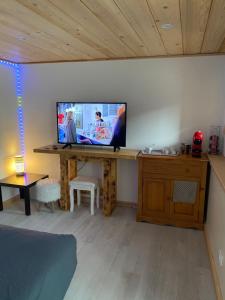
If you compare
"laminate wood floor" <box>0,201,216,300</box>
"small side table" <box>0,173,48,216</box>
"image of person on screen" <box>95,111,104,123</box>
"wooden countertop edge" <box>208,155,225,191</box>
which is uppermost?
"image of person on screen" <box>95,111,104,123</box>

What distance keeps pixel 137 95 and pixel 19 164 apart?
2142 millimetres

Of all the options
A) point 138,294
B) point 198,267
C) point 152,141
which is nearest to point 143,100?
point 152,141

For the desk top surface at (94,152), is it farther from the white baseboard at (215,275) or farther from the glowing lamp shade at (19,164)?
the white baseboard at (215,275)

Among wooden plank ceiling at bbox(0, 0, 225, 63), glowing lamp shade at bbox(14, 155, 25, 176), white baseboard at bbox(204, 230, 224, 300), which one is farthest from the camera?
glowing lamp shade at bbox(14, 155, 25, 176)

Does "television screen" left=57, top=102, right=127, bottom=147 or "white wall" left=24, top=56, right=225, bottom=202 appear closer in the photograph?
"white wall" left=24, top=56, right=225, bottom=202

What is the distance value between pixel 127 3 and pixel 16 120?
2.92m

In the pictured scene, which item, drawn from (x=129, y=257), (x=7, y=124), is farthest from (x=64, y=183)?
(x=129, y=257)

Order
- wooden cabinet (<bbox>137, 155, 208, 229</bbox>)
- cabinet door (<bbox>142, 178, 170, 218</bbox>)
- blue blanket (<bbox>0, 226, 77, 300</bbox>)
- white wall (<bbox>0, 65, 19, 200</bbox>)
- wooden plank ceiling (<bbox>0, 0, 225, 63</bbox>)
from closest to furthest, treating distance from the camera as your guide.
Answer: blue blanket (<bbox>0, 226, 77, 300</bbox>) < wooden plank ceiling (<bbox>0, 0, 225, 63</bbox>) < wooden cabinet (<bbox>137, 155, 208, 229</bbox>) < cabinet door (<bbox>142, 178, 170, 218</bbox>) < white wall (<bbox>0, 65, 19, 200</bbox>)

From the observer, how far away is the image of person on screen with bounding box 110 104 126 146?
326 centimetres

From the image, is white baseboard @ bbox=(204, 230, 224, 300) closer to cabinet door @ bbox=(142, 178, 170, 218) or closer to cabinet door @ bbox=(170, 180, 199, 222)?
cabinet door @ bbox=(170, 180, 199, 222)

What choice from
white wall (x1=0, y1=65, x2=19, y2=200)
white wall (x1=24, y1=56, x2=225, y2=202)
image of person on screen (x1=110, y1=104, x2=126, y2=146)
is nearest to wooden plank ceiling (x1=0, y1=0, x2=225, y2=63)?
white wall (x1=24, y1=56, x2=225, y2=202)

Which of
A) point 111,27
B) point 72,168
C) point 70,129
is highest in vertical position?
point 111,27

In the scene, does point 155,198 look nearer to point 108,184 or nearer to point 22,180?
point 108,184

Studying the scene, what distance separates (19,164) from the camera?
3852 millimetres
